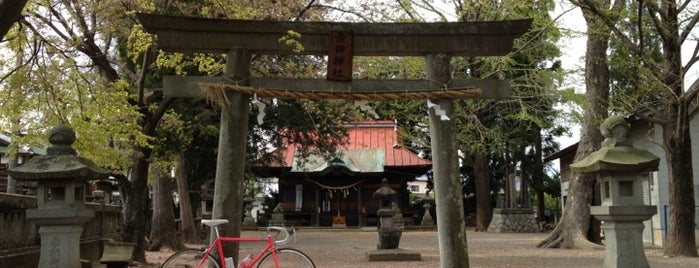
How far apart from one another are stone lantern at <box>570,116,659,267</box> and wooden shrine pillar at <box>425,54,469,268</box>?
67.2 inches

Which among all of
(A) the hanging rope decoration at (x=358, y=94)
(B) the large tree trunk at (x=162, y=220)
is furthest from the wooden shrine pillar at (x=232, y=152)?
(B) the large tree trunk at (x=162, y=220)

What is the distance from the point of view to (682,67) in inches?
525

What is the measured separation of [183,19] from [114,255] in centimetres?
338

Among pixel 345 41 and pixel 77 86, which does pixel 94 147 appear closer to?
pixel 77 86

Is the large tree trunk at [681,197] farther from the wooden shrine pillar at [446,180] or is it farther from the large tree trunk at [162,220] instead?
the large tree trunk at [162,220]

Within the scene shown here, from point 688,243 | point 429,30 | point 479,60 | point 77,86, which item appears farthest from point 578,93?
point 77,86

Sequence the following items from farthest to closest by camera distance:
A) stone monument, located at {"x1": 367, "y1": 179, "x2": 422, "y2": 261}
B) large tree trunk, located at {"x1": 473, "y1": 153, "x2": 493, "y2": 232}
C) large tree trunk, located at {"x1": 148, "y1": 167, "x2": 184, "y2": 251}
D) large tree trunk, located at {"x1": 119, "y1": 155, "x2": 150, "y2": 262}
→ large tree trunk, located at {"x1": 473, "y1": 153, "x2": 493, "y2": 232} → large tree trunk, located at {"x1": 148, "y1": 167, "x2": 184, "y2": 251} → stone monument, located at {"x1": 367, "y1": 179, "x2": 422, "y2": 261} → large tree trunk, located at {"x1": 119, "y1": 155, "x2": 150, "y2": 262}

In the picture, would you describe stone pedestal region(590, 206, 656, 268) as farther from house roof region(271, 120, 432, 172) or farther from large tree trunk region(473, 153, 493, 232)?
large tree trunk region(473, 153, 493, 232)

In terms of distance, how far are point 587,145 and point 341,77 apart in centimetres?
1117

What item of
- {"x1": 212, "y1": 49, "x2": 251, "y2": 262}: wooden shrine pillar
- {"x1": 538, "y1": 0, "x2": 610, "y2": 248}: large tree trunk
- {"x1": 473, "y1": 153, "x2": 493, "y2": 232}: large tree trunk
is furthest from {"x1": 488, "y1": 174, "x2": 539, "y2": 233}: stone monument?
{"x1": 212, "y1": 49, "x2": 251, "y2": 262}: wooden shrine pillar

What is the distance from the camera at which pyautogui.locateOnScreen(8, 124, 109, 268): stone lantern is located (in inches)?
267

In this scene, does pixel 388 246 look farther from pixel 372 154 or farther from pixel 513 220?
pixel 372 154

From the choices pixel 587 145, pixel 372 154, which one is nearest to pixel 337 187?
pixel 372 154

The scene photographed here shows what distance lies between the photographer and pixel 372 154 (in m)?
34.5
